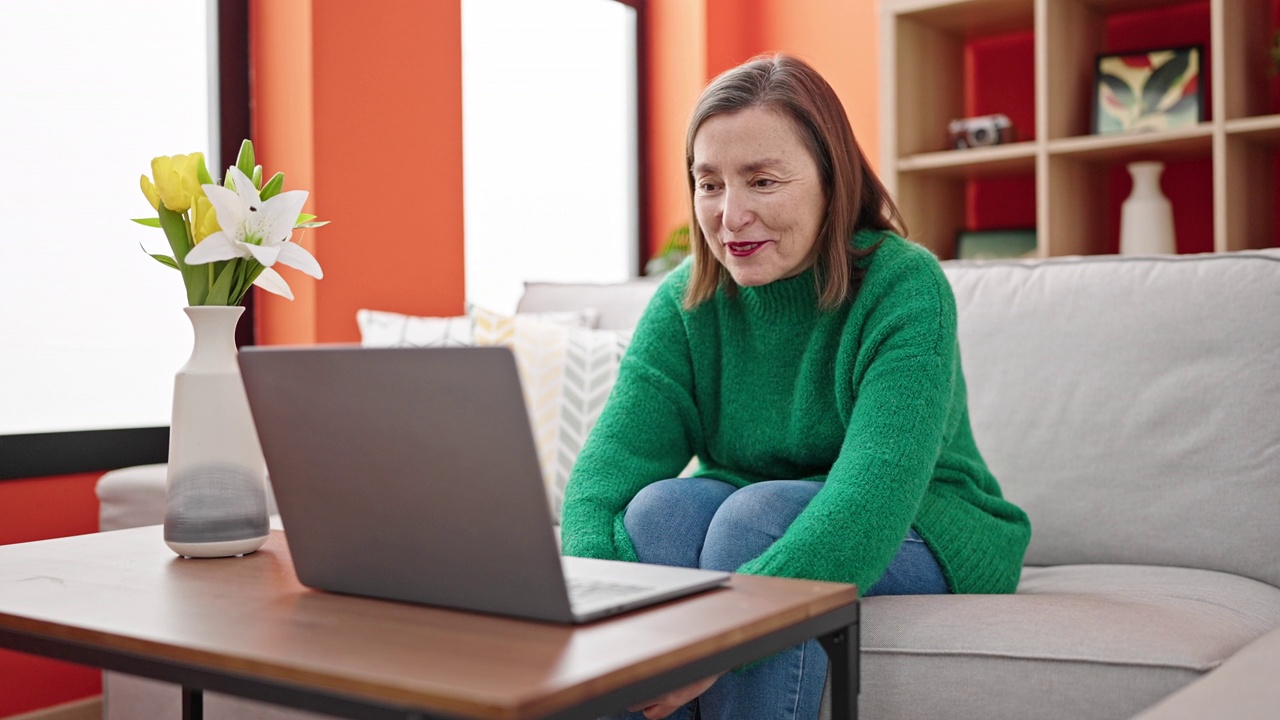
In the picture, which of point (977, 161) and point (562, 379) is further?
point (977, 161)

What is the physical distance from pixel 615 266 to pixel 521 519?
10.0 ft

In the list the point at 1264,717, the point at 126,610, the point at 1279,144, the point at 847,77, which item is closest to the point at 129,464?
the point at 126,610

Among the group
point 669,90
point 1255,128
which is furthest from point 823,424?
point 669,90

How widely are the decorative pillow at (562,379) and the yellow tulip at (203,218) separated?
0.89 m

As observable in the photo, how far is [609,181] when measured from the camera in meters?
3.74

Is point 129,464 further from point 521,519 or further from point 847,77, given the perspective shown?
point 847,77

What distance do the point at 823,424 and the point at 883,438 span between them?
0.22 metres

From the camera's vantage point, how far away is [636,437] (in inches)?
56.4

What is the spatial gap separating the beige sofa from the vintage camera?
4.30ft

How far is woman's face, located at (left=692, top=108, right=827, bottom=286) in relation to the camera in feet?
4.43

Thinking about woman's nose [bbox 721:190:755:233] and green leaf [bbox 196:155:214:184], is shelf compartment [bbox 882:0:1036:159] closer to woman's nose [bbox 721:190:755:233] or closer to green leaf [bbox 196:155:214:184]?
woman's nose [bbox 721:190:755:233]

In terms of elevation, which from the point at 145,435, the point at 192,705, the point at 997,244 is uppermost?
the point at 997,244

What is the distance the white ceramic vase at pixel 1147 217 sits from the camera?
284 cm

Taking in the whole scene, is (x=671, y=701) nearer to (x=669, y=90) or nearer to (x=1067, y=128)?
(x=1067, y=128)
